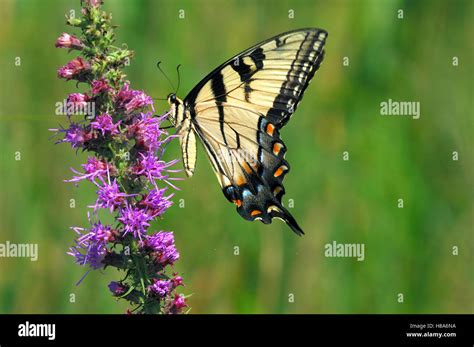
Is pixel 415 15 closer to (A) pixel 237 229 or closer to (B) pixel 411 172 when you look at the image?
(B) pixel 411 172

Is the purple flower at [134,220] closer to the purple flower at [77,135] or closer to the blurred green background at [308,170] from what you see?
the purple flower at [77,135]

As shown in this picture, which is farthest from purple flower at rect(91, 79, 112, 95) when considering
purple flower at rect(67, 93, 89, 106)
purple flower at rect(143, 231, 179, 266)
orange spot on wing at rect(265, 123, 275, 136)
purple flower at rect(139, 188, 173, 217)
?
orange spot on wing at rect(265, 123, 275, 136)

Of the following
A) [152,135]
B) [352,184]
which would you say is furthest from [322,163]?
[152,135]

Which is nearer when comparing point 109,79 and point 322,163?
point 109,79

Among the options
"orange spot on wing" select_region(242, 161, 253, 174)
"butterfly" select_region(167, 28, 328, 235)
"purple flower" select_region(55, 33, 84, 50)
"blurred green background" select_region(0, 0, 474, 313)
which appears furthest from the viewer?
"blurred green background" select_region(0, 0, 474, 313)

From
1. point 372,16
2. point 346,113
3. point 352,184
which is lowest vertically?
point 352,184

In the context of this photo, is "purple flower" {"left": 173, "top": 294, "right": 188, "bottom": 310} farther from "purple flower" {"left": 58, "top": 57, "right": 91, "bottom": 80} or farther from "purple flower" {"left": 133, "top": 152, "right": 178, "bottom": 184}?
"purple flower" {"left": 58, "top": 57, "right": 91, "bottom": 80}

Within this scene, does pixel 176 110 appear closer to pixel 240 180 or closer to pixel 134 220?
pixel 240 180
